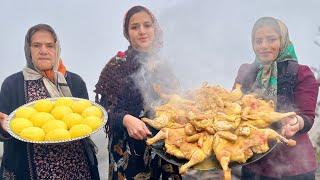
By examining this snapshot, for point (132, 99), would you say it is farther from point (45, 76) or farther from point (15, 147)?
point (15, 147)

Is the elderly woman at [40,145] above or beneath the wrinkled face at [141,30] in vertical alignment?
beneath

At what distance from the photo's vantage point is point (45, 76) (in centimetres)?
346

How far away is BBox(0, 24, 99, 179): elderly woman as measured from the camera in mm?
3229

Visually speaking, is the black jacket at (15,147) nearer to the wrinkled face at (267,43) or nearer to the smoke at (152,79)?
the smoke at (152,79)

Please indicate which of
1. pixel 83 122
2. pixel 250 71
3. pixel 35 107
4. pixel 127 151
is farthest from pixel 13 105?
pixel 250 71

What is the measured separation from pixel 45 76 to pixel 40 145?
0.63 m

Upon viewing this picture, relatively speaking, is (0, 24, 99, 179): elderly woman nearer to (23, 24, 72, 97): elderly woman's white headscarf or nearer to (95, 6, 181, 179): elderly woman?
(23, 24, 72, 97): elderly woman's white headscarf

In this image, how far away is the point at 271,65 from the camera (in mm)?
2979

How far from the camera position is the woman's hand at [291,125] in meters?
2.52

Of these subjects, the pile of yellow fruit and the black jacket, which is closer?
the pile of yellow fruit

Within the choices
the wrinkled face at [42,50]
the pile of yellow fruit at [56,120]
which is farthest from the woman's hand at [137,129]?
the wrinkled face at [42,50]

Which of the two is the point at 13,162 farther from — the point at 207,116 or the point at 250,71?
the point at 250,71

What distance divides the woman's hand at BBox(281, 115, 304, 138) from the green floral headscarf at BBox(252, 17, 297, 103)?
1.11 ft

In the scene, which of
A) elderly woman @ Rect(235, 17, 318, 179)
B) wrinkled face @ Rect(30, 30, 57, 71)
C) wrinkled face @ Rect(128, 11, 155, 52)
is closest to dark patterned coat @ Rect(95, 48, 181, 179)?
wrinkled face @ Rect(128, 11, 155, 52)
